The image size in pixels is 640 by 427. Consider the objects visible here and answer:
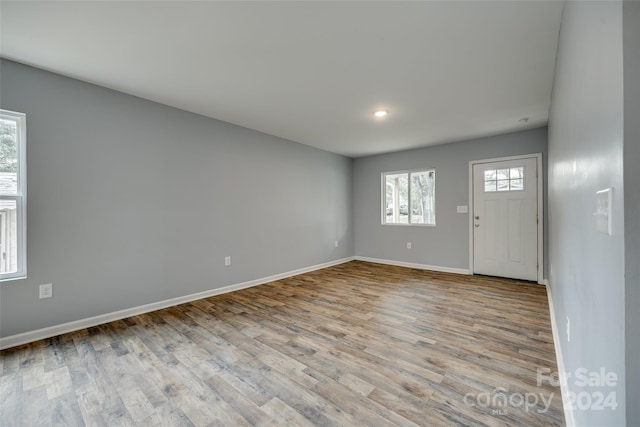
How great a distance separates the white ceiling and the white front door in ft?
3.65

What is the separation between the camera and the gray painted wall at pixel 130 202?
7.80 ft

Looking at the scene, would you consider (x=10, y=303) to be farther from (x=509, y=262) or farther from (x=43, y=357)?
(x=509, y=262)

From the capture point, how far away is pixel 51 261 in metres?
2.44

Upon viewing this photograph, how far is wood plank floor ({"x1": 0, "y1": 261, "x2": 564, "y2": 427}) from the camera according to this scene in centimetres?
150

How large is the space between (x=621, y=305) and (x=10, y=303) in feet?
12.0

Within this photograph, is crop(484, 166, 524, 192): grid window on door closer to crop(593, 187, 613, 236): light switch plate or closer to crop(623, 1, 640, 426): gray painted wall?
crop(593, 187, 613, 236): light switch plate

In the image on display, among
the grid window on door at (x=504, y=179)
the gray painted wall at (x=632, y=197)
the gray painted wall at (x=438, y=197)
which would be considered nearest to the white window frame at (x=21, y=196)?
the gray painted wall at (x=632, y=197)

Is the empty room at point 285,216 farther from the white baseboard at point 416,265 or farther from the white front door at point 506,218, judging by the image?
the white baseboard at point 416,265

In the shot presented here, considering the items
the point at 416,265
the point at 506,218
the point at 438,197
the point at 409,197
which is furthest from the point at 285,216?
the point at 506,218

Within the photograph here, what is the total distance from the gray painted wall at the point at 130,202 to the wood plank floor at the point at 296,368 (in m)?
0.40

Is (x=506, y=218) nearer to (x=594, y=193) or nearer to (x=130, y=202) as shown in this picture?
(x=594, y=193)

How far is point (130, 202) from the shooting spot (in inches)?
114

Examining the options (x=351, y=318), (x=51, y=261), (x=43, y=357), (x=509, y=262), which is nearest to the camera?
(x=43, y=357)

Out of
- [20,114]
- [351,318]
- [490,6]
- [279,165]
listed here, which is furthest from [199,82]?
[351,318]
